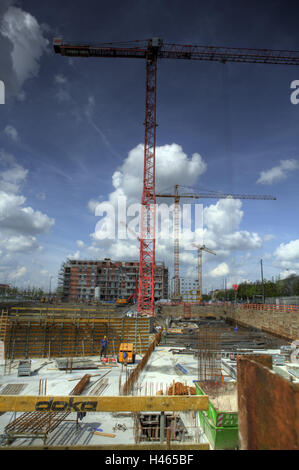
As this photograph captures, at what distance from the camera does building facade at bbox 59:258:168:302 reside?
94438mm

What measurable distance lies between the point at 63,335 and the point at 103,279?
80981 millimetres

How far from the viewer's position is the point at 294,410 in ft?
5.54

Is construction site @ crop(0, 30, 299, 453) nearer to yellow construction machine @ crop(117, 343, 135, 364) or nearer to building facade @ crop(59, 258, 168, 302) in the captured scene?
yellow construction machine @ crop(117, 343, 135, 364)

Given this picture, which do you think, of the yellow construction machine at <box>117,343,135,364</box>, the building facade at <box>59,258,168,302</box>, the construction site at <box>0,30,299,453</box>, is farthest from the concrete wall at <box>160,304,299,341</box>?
the building facade at <box>59,258,168,302</box>

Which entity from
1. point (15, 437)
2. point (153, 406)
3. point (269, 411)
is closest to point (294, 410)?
point (269, 411)

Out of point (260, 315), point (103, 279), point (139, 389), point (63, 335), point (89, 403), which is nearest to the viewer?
point (89, 403)

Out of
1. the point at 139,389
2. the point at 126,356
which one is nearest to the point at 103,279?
the point at 126,356

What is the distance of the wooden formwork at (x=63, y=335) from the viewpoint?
15508 millimetres

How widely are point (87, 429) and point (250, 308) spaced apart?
32.6 metres

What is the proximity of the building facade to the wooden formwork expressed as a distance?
76607mm

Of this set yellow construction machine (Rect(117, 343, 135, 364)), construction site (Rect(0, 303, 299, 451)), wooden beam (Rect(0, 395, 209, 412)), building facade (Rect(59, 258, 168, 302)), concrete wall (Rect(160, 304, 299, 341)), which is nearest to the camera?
construction site (Rect(0, 303, 299, 451))

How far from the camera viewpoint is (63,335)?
16094 mm

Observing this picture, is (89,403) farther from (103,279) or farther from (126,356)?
(103,279)
